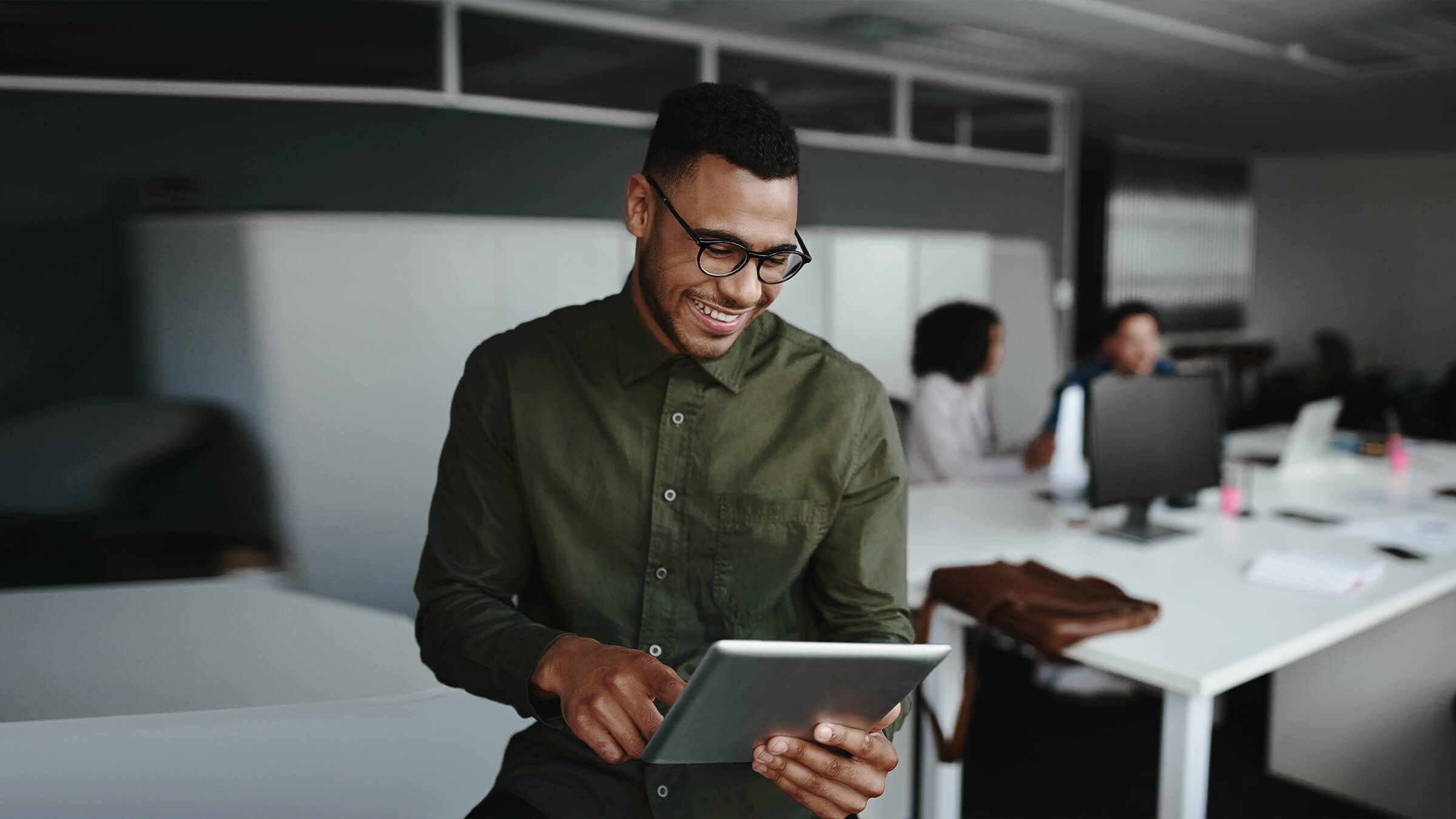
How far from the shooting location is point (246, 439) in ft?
6.53

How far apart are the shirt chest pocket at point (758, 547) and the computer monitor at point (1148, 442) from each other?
1.46 meters

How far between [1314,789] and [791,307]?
3.00m

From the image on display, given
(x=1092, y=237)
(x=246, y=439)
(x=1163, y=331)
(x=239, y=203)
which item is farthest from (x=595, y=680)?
(x=1163, y=331)

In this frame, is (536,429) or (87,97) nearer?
(536,429)

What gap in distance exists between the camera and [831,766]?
1296 millimetres

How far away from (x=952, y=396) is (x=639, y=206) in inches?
101

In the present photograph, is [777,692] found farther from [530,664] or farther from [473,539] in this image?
[473,539]

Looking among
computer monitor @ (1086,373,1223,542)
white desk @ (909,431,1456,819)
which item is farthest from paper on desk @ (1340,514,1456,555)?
computer monitor @ (1086,373,1223,542)

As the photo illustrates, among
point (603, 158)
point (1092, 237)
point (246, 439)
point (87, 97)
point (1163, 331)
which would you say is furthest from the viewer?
point (1163, 331)

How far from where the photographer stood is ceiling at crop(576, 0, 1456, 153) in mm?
5082

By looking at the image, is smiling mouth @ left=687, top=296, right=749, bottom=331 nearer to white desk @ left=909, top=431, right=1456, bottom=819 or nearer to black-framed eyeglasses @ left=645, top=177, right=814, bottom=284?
black-framed eyeglasses @ left=645, top=177, right=814, bottom=284

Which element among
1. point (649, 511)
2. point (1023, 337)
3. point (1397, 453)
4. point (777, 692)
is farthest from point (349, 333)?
point (1023, 337)

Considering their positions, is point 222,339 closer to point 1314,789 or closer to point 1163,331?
point 1314,789

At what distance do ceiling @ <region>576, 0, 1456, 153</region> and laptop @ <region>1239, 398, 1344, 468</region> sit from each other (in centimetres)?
220
